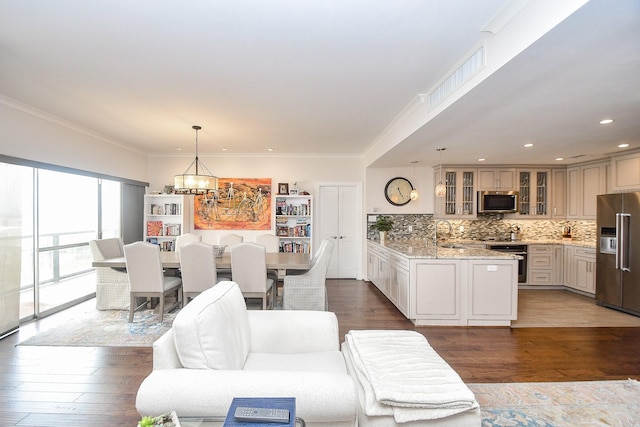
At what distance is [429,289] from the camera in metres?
3.84

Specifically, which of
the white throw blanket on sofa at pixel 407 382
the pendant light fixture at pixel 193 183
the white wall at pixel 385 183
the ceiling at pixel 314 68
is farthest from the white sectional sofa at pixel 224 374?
the white wall at pixel 385 183

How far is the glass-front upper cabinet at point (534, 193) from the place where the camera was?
597cm

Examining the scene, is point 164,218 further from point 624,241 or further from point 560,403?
point 624,241

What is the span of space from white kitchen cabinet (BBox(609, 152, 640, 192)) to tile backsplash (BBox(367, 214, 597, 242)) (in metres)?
1.37

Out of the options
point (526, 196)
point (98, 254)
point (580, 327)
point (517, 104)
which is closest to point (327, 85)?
point (517, 104)

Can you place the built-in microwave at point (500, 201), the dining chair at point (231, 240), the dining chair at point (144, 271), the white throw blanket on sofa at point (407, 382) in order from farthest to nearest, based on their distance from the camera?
the built-in microwave at point (500, 201)
the dining chair at point (231, 240)
the dining chair at point (144, 271)
the white throw blanket on sofa at point (407, 382)

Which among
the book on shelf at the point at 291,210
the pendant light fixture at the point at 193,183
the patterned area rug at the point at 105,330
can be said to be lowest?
the patterned area rug at the point at 105,330

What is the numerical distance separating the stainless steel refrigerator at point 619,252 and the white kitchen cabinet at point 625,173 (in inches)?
11.7

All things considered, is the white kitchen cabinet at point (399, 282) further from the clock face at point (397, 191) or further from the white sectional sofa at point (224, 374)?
the white sectional sofa at point (224, 374)

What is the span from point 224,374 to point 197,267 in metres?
2.60

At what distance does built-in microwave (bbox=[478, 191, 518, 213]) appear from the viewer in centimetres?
587

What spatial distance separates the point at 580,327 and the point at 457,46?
366 centimetres

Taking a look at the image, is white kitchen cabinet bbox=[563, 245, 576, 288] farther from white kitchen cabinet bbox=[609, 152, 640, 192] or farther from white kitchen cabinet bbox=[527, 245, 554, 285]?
white kitchen cabinet bbox=[609, 152, 640, 192]

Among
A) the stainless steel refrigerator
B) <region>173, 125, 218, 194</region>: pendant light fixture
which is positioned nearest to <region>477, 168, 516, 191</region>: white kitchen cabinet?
the stainless steel refrigerator
